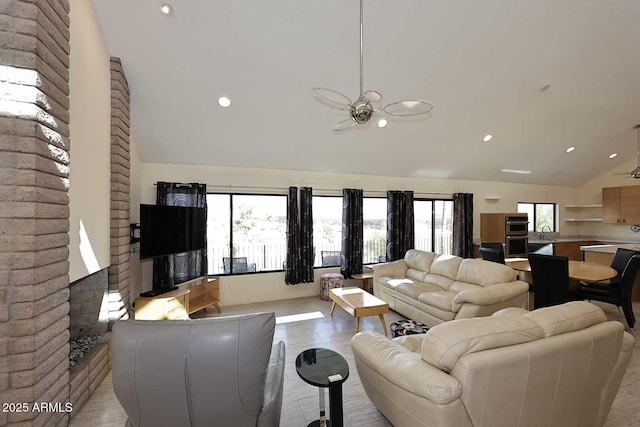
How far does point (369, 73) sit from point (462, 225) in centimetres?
462

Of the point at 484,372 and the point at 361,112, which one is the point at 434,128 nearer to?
the point at 361,112

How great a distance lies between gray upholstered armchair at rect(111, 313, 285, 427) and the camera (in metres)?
1.28

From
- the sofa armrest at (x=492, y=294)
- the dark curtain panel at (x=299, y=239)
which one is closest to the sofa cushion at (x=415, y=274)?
the sofa armrest at (x=492, y=294)

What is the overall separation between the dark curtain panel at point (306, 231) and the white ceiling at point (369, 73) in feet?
1.93

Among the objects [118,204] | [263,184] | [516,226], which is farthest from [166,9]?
[516,226]

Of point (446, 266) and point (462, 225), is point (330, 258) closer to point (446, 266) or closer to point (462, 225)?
point (446, 266)

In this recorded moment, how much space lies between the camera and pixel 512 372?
1.42 metres

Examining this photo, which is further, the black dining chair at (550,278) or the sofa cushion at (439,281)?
the sofa cushion at (439,281)

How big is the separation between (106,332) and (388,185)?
17.3ft

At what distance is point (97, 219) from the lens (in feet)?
9.04

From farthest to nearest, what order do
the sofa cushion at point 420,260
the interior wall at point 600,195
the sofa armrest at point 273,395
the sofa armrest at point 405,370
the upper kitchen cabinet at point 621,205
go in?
the interior wall at point 600,195, the upper kitchen cabinet at point 621,205, the sofa cushion at point 420,260, the sofa armrest at point 273,395, the sofa armrest at point 405,370

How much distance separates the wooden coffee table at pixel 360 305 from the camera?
A: 3553 mm

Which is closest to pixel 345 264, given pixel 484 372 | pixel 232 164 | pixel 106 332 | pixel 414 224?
pixel 414 224

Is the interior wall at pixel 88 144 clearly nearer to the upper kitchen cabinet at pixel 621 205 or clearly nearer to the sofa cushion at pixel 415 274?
the sofa cushion at pixel 415 274
